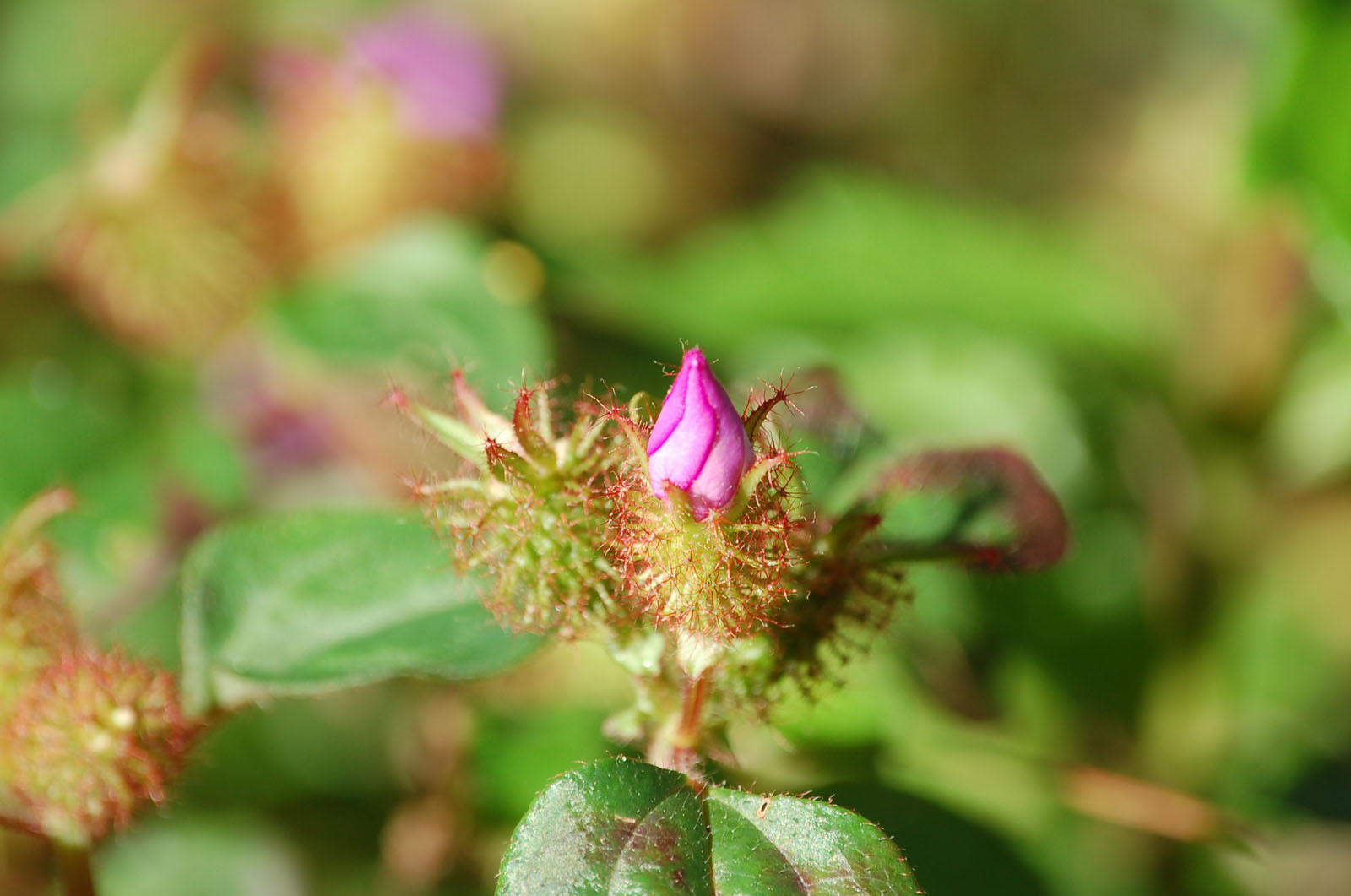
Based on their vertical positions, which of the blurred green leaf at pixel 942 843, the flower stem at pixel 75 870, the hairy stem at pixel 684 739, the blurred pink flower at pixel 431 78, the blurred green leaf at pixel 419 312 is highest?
the blurred pink flower at pixel 431 78

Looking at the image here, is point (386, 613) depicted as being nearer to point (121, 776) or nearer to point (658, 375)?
point (121, 776)

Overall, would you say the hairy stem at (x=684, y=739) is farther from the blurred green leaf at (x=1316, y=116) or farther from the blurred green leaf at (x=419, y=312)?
the blurred green leaf at (x=1316, y=116)

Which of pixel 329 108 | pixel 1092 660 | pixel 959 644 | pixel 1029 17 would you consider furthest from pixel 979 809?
pixel 1029 17

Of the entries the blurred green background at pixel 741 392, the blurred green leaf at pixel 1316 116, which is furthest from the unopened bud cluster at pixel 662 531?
the blurred green leaf at pixel 1316 116

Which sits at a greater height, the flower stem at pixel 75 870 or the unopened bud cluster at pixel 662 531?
the unopened bud cluster at pixel 662 531

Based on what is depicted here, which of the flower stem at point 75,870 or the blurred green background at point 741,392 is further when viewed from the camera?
the blurred green background at point 741,392

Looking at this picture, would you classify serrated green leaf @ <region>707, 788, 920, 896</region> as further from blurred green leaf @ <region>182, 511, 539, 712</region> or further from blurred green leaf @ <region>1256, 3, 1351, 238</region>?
blurred green leaf @ <region>1256, 3, 1351, 238</region>

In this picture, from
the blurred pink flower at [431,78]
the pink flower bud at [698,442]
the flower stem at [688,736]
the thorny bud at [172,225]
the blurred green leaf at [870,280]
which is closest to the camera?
the pink flower bud at [698,442]

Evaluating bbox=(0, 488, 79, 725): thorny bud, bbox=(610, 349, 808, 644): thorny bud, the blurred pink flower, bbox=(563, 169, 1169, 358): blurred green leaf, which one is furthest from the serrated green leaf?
the blurred pink flower

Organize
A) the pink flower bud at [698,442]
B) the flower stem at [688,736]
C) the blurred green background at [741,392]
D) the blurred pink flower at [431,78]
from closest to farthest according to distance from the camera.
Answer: the pink flower bud at [698,442] < the flower stem at [688,736] < the blurred green background at [741,392] < the blurred pink flower at [431,78]
